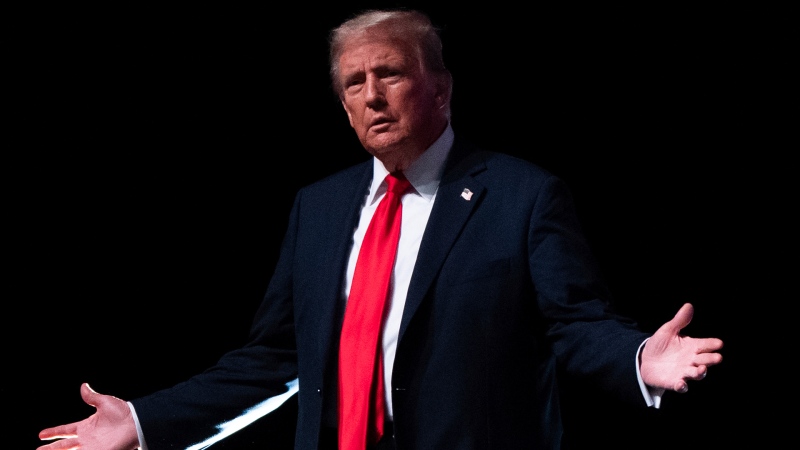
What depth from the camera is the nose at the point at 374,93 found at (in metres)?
2.20

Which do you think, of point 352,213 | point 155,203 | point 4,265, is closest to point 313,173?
point 155,203

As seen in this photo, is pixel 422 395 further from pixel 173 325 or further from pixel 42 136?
pixel 42 136

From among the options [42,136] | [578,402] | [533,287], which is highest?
[42,136]

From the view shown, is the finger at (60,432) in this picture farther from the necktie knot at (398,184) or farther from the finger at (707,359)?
the finger at (707,359)

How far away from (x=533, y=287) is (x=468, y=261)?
15cm

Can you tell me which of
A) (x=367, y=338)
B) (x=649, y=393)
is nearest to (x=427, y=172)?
(x=367, y=338)

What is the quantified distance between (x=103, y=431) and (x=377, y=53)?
1023 mm

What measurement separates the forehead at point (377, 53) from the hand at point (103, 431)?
35.6 inches

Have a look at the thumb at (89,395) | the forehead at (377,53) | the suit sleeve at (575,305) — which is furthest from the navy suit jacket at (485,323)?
the forehead at (377,53)

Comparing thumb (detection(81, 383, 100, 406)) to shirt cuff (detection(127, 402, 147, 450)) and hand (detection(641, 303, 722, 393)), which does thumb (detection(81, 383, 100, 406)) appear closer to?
shirt cuff (detection(127, 402, 147, 450))

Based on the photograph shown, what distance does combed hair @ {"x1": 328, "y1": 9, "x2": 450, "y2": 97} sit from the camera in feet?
7.43

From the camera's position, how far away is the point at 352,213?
2.23 meters

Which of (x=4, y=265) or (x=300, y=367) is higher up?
(x=4, y=265)

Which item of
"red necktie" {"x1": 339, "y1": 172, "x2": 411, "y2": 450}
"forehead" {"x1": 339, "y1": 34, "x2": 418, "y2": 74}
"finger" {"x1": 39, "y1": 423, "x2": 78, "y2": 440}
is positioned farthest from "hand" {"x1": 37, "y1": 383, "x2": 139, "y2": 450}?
"forehead" {"x1": 339, "y1": 34, "x2": 418, "y2": 74}
